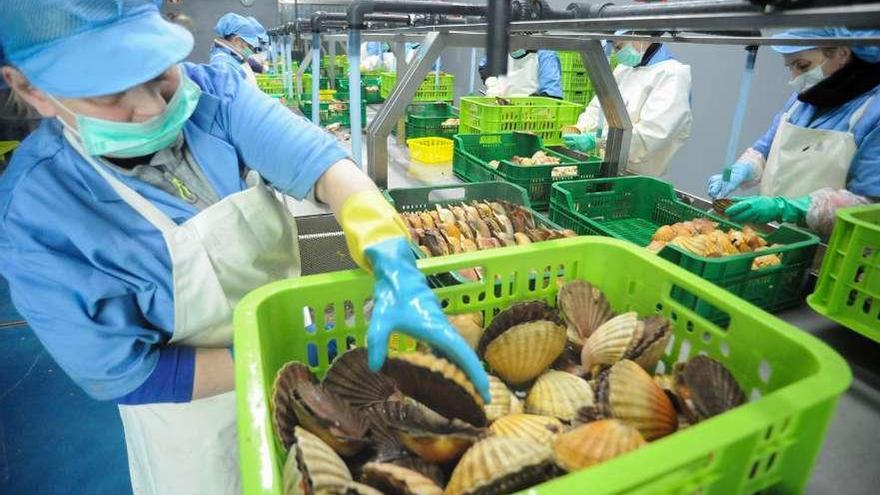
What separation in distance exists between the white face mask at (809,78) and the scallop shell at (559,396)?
161 cm

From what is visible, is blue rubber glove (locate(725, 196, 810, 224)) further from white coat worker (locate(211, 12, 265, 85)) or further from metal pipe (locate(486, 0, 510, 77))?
white coat worker (locate(211, 12, 265, 85))

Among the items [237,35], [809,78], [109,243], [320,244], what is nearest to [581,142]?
[809,78]

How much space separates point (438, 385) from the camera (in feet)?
2.06

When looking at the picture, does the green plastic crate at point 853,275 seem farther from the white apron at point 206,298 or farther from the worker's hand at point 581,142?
the worker's hand at point 581,142

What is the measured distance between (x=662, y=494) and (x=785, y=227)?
100cm

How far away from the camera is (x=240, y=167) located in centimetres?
96

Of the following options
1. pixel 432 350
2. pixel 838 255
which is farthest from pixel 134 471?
pixel 838 255

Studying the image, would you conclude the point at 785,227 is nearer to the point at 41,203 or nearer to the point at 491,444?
Answer: the point at 491,444

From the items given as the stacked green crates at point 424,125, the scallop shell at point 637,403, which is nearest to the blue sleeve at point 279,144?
the scallop shell at point 637,403

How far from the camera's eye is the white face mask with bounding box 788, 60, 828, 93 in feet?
5.46

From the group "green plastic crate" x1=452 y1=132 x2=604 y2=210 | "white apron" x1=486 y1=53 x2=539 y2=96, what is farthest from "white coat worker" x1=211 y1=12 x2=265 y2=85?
"green plastic crate" x1=452 y1=132 x2=604 y2=210

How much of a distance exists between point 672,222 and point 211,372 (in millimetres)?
1373

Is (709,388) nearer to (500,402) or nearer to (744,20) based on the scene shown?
(500,402)

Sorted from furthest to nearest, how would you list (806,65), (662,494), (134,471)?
1. (806,65)
2. (134,471)
3. (662,494)
